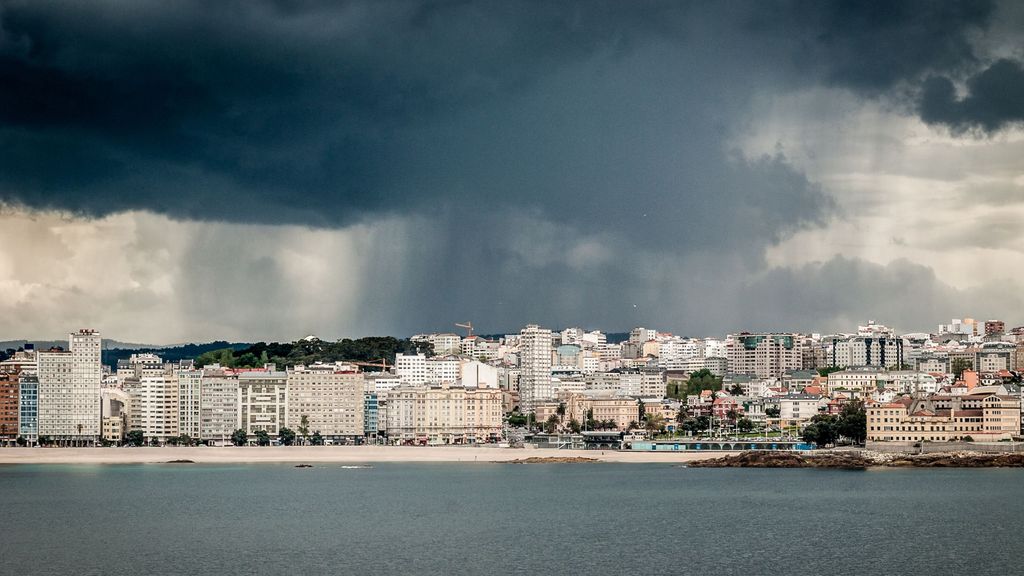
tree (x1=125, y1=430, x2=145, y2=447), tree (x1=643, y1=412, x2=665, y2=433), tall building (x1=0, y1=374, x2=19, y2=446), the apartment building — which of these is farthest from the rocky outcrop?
tall building (x1=0, y1=374, x2=19, y2=446)

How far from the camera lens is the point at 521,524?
52281 mm

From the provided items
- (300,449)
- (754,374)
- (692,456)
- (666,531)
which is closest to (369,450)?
(300,449)

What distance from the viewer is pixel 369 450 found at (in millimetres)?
106125

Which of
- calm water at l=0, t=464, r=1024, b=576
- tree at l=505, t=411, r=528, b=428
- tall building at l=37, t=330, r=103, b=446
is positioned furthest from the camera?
tree at l=505, t=411, r=528, b=428

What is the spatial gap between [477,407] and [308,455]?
2137 centimetres

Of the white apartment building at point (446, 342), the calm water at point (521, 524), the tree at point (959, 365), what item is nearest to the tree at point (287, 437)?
the calm water at point (521, 524)

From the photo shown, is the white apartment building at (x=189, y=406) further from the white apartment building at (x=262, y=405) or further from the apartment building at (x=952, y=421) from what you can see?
the apartment building at (x=952, y=421)

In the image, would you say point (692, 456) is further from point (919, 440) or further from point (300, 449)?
point (300, 449)

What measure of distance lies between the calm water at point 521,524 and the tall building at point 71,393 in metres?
31.5

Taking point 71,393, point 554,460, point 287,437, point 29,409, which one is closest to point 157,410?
point 71,393

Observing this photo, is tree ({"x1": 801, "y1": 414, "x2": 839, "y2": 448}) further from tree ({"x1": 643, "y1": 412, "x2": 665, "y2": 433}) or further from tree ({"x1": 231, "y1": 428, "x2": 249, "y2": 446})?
tree ({"x1": 231, "y1": 428, "x2": 249, "y2": 446})

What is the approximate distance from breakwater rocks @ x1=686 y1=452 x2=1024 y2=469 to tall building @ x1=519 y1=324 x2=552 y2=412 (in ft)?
137

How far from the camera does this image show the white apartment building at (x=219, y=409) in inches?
4532

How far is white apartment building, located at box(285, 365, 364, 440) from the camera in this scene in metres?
116
